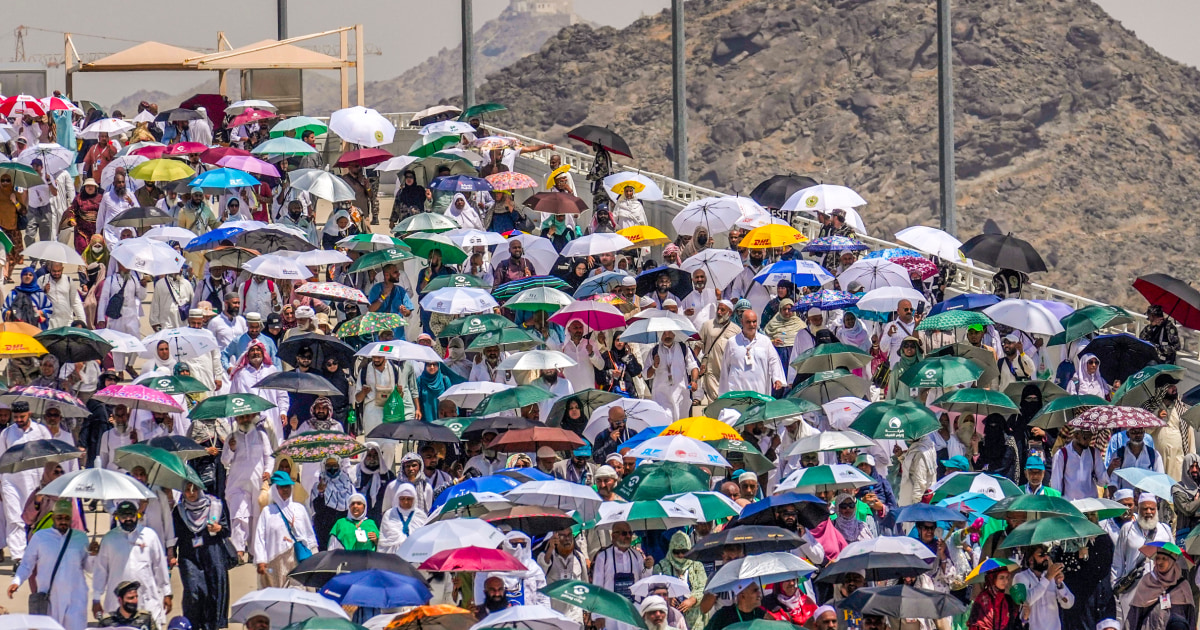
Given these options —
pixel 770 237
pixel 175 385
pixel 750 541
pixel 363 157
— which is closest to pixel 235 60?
pixel 363 157

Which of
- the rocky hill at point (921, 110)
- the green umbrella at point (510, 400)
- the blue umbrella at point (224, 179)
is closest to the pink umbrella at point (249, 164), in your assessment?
the blue umbrella at point (224, 179)

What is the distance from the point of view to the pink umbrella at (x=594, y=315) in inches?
760

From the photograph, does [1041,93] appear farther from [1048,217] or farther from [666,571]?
[666,571]

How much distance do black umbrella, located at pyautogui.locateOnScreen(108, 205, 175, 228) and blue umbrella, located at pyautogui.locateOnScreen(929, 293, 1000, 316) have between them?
8.57 metres

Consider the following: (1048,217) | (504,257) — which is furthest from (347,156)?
(1048,217)

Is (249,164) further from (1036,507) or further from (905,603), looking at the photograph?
(905,603)

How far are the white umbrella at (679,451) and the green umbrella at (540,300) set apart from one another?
172 inches

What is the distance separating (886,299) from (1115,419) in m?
4.00

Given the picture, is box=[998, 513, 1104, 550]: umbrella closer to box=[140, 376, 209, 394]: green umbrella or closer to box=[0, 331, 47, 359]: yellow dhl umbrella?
box=[140, 376, 209, 394]: green umbrella

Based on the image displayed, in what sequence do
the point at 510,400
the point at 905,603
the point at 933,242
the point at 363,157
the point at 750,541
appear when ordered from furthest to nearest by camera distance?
1. the point at 363,157
2. the point at 933,242
3. the point at 510,400
4. the point at 750,541
5. the point at 905,603

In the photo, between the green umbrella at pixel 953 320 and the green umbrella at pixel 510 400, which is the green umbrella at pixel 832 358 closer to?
the green umbrella at pixel 953 320

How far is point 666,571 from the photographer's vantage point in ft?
47.0

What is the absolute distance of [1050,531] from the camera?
1370 cm

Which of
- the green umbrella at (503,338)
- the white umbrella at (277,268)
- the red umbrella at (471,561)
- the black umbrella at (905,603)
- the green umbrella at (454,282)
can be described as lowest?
the black umbrella at (905,603)
